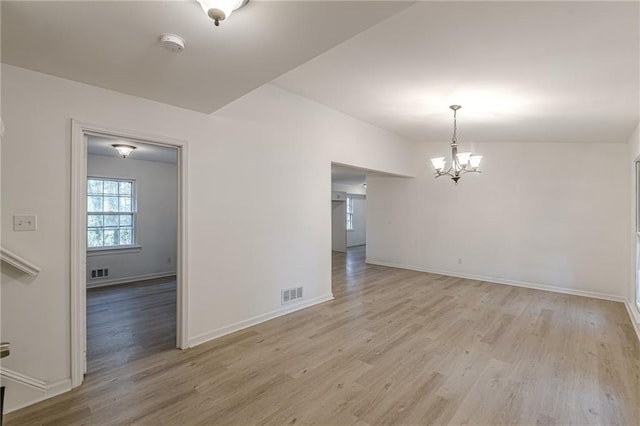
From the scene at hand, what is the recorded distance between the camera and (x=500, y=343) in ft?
10.7

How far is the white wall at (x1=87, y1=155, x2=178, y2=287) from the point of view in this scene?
18.8 ft

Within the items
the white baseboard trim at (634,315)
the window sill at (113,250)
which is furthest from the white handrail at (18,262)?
the white baseboard trim at (634,315)

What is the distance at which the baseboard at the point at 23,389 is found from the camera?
2133 mm

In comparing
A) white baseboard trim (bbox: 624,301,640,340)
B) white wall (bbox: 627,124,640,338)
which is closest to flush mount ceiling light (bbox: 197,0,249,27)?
white wall (bbox: 627,124,640,338)

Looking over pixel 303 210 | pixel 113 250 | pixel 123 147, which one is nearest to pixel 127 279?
pixel 113 250

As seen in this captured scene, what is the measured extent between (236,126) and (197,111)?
46 cm

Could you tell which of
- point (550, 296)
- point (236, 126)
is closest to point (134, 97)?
point (236, 126)

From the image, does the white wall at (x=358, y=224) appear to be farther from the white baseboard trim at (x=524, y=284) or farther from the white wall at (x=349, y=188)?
the white baseboard trim at (x=524, y=284)

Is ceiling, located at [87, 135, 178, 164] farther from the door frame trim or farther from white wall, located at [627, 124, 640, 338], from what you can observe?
white wall, located at [627, 124, 640, 338]

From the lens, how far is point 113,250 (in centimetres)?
583

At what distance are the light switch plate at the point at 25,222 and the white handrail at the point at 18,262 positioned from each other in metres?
0.19

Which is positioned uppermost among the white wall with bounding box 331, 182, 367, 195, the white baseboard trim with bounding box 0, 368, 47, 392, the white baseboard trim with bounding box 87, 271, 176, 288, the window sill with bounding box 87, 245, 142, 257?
the white wall with bounding box 331, 182, 367, 195

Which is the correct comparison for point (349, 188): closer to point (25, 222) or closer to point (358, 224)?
point (358, 224)

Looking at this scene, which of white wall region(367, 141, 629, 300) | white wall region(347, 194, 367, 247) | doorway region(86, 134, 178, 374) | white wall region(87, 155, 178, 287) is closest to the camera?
doorway region(86, 134, 178, 374)
